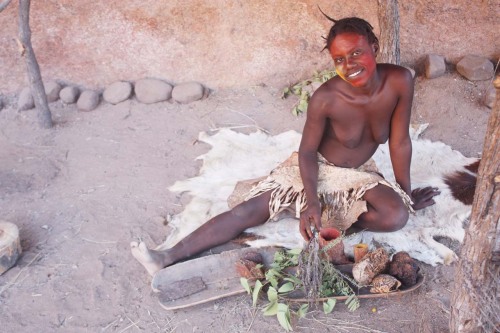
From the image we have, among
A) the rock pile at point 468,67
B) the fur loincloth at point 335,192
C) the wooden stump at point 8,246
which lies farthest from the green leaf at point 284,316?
the rock pile at point 468,67

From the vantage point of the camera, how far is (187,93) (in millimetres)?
3865

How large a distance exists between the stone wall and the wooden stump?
1.84 m

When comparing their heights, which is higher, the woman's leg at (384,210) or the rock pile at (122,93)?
the rock pile at (122,93)

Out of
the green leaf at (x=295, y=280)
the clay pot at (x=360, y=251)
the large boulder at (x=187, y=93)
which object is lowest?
the green leaf at (x=295, y=280)

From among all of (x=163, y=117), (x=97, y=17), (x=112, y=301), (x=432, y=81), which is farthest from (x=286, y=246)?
(x=97, y=17)

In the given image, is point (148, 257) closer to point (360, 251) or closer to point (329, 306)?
point (329, 306)

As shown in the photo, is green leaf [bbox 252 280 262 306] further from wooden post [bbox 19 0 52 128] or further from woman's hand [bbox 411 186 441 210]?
wooden post [bbox 19 0 52 128]

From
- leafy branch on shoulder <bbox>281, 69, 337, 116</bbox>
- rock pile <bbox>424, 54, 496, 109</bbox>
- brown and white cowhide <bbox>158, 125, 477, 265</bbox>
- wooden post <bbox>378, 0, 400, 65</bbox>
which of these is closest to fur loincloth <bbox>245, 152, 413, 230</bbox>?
brown and white cowhide <bbox>158, 125, 477, 265</bbox>

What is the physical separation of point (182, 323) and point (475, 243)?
1.14 metres

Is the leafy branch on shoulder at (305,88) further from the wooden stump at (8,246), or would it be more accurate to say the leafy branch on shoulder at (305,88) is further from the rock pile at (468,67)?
the wooden stump at (8,246)

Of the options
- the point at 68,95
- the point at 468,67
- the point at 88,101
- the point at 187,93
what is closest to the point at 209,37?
the point at 187,93

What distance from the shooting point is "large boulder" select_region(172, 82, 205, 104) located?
A: 3.86 meters

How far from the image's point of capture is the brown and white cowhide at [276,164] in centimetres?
246

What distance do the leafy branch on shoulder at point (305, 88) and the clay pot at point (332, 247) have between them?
63.7 inches
